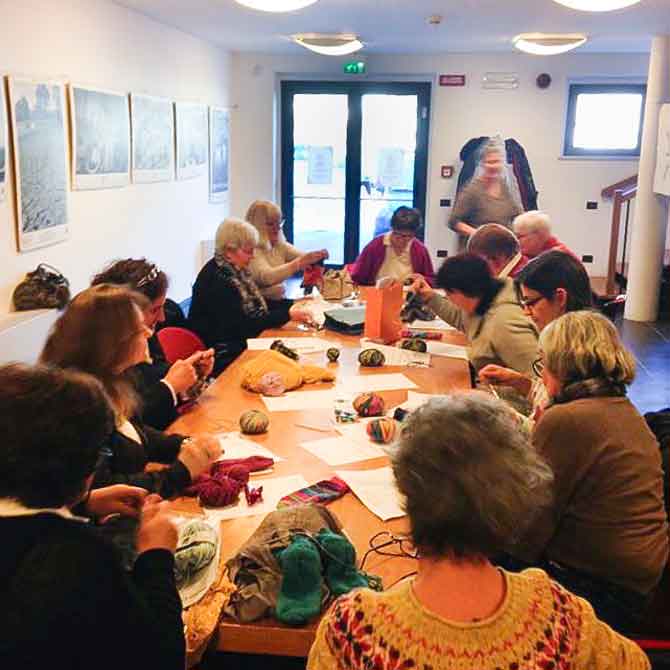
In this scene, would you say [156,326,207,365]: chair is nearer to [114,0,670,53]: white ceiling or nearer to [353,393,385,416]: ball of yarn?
[353,393,385,416]: ball of yarn

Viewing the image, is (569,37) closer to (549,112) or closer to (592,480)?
(549,112)

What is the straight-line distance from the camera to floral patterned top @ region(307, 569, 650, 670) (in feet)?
3.46

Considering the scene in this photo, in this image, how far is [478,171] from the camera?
8.08 metres

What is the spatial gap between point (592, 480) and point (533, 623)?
78 centimetres

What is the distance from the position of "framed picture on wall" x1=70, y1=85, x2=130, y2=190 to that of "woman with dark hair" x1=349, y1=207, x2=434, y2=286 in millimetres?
1920

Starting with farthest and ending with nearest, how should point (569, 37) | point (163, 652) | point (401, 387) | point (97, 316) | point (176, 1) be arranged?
point (569, 37) → point (176, 1) → point (401, 387) → point (97, 316) → point (163, 652)

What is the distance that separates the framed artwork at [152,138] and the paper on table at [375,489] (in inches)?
178

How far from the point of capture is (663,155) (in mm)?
6926

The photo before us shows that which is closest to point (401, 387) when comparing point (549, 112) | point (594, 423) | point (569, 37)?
point (594, 423)

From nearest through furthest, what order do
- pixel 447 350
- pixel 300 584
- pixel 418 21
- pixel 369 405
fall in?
1. pixel 300 584
2. pixel 369 405
3. pixel 447 350
4. pixel 418 21

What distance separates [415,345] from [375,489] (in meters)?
1.56

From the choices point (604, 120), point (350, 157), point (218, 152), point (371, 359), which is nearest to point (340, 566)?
point (371, 359)

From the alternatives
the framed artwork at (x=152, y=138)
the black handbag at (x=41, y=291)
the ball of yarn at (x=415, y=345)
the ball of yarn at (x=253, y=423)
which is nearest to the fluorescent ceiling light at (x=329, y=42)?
the framed artwork at (x=152, y=138)

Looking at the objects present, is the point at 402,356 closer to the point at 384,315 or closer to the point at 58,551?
the point at 384,315
